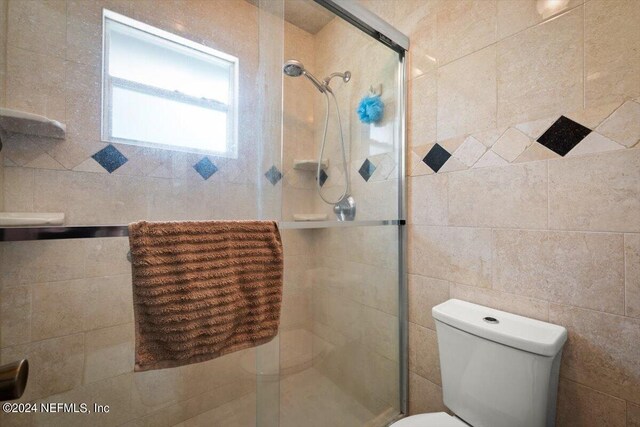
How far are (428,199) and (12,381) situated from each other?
1.30m

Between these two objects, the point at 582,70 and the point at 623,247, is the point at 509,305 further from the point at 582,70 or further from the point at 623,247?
the point at 582,70

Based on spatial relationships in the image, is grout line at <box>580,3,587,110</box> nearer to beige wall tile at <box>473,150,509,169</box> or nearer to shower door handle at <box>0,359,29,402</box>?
beige wall tile at <box>473,150,509,169</box>

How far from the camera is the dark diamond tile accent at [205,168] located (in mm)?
986

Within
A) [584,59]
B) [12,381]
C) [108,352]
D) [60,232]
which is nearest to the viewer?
[12,381]

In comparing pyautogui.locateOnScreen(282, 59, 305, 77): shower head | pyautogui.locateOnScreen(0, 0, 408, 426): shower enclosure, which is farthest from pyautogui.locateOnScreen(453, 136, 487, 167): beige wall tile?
pyautogui.locateOnScreen(282, 59, 305, 77): shower head

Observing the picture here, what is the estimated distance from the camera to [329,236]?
1164 millimetres

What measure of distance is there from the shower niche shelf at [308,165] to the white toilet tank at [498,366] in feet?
2.40

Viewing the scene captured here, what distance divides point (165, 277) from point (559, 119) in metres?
1.27

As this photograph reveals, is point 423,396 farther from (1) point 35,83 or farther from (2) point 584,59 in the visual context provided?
(1) point 35,83

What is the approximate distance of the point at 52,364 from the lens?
95 centimetres

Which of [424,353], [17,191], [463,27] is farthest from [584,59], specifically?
[17,191]

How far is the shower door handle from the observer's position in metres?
0.36

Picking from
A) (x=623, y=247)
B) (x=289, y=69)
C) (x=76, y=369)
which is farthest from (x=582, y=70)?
(x=76, y=369)

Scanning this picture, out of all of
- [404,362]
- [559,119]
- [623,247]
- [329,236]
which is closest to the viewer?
[623,247]
